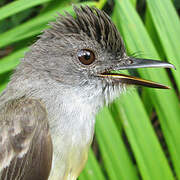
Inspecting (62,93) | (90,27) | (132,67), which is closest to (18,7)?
(90,27)

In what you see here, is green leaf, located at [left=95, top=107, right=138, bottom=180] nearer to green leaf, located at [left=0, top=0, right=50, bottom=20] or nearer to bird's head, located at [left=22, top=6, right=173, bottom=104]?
bird's head, located at [left=22, top=6, right=173, bottom=104]

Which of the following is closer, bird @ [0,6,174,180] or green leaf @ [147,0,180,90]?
bird @ [0,6,174,180]

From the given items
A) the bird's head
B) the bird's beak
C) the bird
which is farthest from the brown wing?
the bird's beak

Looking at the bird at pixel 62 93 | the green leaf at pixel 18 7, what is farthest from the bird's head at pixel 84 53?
the green leaf at pixel 18 7

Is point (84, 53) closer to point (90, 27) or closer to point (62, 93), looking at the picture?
point (90, 27)

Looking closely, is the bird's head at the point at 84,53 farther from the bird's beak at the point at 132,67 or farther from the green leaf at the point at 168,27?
the green leaf at the point at 168,27

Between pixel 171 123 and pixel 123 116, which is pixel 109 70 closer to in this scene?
pixel 123 116

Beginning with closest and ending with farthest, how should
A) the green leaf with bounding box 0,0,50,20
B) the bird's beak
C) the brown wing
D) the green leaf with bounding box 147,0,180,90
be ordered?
the brown wing
the bird's beak
the green leaf with bounding box 147,0,180,90
the green leaf with bounding box 0,0,50,20
